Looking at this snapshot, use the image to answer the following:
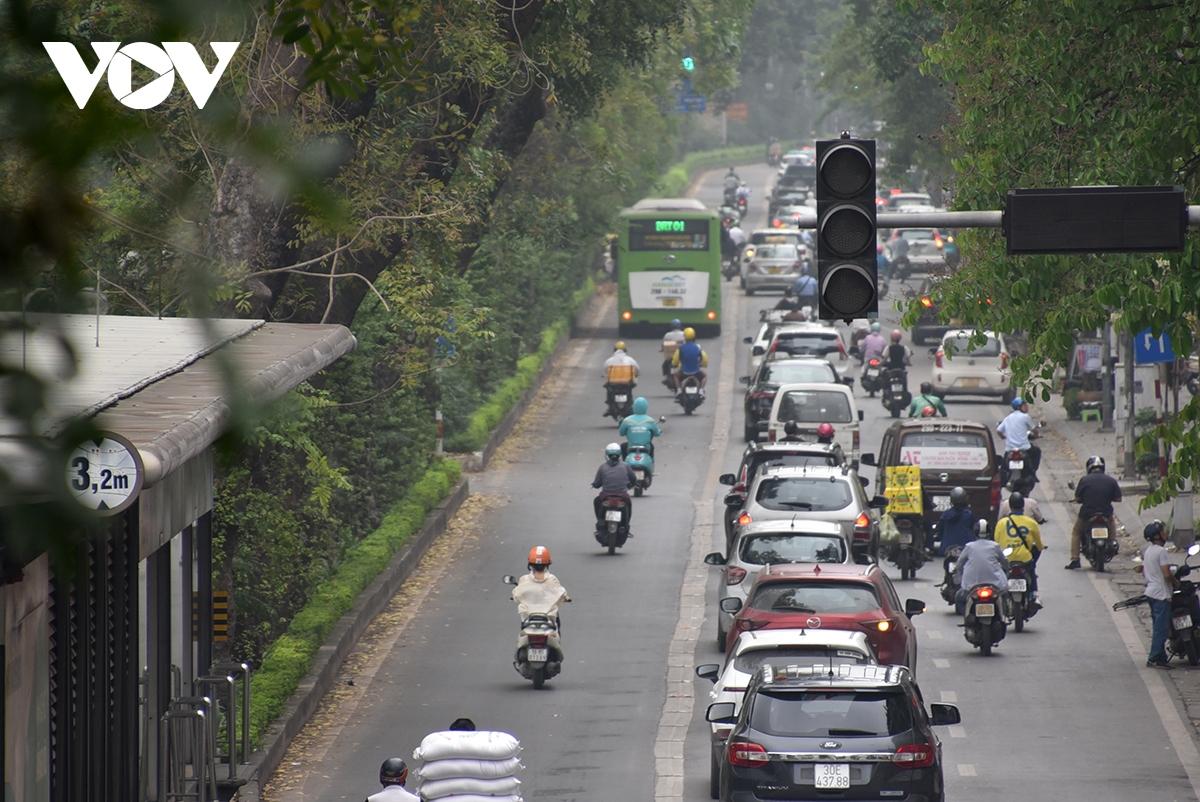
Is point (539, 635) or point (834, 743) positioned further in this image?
point (539, 635)

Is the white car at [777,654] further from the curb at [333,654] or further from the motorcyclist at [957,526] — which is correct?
the motorcyclist at [957,526]

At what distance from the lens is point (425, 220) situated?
2039 centimetres

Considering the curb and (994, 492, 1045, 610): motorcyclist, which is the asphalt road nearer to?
the curb

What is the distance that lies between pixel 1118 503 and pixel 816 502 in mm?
7509

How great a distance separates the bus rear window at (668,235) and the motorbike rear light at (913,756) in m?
42.4

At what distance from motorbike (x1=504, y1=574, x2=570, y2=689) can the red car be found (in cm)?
246

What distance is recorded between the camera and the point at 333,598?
2264 cm

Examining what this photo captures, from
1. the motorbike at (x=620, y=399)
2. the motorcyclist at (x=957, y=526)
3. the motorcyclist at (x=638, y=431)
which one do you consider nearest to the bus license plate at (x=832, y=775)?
the motorcyclist at (x=957, y=526)

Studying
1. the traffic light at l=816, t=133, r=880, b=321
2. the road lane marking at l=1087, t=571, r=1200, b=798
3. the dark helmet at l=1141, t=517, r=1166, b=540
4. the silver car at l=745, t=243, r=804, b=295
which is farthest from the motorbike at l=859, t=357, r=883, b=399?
the traffic light at l=816, t=133, r=880, b=321

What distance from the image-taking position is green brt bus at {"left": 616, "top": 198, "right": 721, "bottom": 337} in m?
55.4

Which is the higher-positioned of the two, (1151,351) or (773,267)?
(773,267)

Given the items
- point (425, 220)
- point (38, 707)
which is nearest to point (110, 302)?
point (425, 220)

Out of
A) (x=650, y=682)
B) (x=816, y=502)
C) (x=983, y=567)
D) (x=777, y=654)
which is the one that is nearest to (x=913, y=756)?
(x=777, y=654)

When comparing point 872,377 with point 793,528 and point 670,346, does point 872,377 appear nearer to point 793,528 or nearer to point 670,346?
point 670,346
